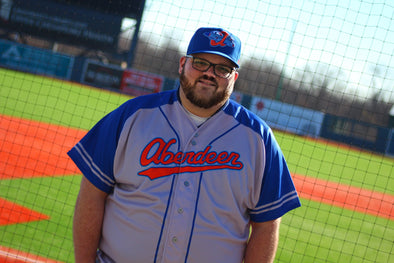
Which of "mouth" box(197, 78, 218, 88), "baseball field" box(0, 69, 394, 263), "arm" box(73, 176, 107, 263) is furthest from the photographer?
"baseball field" box(0, 69, 394, 263)

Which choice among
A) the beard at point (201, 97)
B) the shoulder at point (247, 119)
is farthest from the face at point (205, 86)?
the shoulder at point (247, 119)

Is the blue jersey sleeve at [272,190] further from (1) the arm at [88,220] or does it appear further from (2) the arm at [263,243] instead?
(1) the arm at [88,220]

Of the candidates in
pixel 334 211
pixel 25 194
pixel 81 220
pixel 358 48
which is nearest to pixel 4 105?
pixel 25 194

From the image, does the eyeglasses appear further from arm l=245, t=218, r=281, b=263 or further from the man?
arm l=245, t=218, r=281, b=263

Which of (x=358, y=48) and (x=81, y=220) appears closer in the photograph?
(x=81, y=220)

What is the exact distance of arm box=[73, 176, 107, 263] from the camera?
2.03 m

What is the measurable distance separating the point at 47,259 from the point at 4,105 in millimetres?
9666

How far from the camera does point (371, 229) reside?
7512mm

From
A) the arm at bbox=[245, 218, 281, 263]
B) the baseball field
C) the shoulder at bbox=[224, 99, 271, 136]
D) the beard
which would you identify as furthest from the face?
the baseball field

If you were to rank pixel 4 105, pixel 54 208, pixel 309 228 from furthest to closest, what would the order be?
pixel 4 105, pixel 309 228, pixel 54 208

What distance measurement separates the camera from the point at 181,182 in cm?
194

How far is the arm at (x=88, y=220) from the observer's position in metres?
2.03

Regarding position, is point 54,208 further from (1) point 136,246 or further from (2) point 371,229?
(2) point 371,229

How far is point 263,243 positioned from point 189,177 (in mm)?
464
